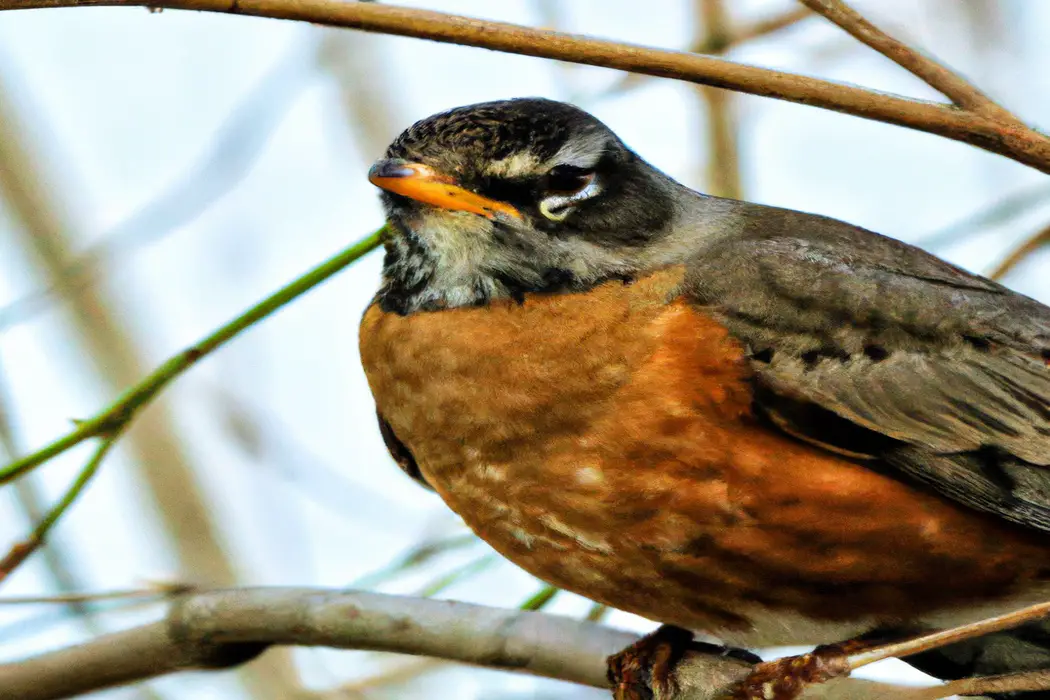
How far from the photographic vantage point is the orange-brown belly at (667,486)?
127 inches

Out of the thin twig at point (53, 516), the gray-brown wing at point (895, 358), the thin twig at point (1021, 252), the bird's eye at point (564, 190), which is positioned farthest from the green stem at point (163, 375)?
the thin twig at point (1021, 252)

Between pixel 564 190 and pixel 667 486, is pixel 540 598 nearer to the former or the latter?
pixel 667 486

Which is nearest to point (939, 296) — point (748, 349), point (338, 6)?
point (748, 349)

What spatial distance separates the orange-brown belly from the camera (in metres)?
3.22

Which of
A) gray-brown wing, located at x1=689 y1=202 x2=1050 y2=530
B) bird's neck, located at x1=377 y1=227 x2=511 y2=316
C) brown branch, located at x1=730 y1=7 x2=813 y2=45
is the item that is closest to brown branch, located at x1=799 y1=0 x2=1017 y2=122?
gray-brown wing, located at x1=689 y1=202 x2=1050 y2=530

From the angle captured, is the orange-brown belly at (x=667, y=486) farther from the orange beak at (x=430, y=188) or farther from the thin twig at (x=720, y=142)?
the thin twig at (x=720, y=142)

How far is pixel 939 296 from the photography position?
3.61m

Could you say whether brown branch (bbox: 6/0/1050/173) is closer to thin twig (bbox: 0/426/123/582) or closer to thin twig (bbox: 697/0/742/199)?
thin twig (bbox: 0/426/123/582)

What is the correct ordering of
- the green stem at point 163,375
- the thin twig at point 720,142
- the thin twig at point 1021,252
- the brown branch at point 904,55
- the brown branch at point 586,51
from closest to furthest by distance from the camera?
the brown branch at point 586,51 < the brown branch at point 904,55 < the green stem at point 163,375 < the thin twig at point 1021,252 < the thin twig at point 720,142

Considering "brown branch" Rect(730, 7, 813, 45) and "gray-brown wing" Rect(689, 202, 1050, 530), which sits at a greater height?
"brown branch" Rect(730, 7, 813, 45)

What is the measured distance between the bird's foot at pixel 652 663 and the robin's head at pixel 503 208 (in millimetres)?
1083

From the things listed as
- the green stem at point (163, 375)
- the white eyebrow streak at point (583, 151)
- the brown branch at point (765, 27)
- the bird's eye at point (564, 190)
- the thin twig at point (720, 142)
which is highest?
the brown branch at point (765, 27)

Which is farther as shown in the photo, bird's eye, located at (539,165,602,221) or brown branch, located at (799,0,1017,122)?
bird's eye, located at (539,165,602,221)

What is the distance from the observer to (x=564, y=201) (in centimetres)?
357
